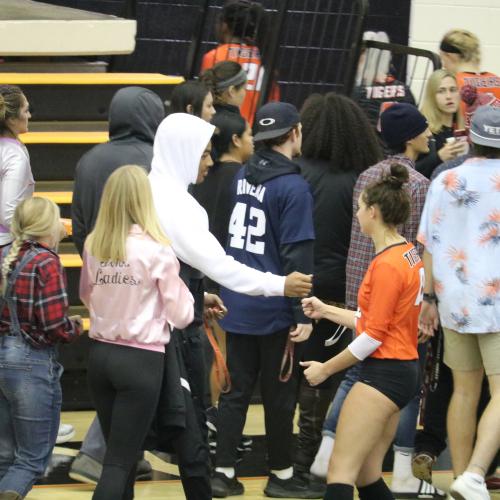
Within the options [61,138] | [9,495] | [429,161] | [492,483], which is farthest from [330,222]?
[61,138]

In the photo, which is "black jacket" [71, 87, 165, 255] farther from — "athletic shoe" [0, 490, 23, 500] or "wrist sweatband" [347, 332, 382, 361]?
"wrist sweatband" [347, 332, 382, 361]

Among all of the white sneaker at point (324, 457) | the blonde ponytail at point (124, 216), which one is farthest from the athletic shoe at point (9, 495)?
the white sneaker at point (324, 457)

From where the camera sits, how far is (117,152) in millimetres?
6035

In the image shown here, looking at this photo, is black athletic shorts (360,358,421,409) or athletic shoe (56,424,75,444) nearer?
black athletic shorts (360,358,421,409)

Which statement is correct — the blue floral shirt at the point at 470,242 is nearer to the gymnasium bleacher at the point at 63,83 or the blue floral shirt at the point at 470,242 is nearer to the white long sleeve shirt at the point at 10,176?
the white long sleeve shirt at the point at 10,176

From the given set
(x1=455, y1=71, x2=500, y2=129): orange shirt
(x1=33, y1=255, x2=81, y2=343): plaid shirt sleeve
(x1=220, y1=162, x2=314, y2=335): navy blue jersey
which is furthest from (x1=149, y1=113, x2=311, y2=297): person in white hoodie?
(x1=455, y1=71, x2=500, y2=129): orange shirt

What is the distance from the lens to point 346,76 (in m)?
9.28

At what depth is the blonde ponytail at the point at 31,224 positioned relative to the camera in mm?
5523

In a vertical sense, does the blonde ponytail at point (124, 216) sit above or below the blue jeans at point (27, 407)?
above

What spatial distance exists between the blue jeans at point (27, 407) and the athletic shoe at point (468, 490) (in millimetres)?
1644

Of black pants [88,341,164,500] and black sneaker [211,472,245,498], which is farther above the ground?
black pants [88,341,164,500]

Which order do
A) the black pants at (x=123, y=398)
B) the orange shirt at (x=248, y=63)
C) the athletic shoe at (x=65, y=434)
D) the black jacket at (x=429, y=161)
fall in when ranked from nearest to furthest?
1. the black pants at (x=123, y=398)
2. the athletic shoe at (x=65, y=434)
3. the black jacket at (x=429, y=161)
4. the orange shirt at (x=248, y=63)

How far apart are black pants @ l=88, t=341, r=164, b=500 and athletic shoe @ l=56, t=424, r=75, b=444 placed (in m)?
1.92

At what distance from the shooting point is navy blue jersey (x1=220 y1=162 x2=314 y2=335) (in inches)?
238
